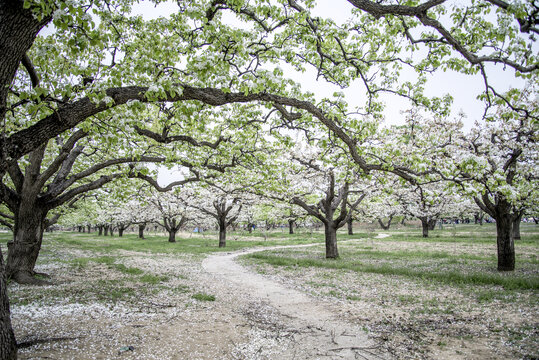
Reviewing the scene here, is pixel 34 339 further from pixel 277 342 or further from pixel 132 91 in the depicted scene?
pixel 132 91

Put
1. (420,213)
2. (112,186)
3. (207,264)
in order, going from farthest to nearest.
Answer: (420,213) → (207,264) → (112,186)

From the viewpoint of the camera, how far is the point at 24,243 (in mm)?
12398

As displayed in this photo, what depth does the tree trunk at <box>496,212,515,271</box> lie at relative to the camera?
15.3m

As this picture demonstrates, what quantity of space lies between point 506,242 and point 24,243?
22876mm

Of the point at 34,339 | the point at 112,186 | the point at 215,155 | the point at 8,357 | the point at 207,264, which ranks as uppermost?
the point at 215,155

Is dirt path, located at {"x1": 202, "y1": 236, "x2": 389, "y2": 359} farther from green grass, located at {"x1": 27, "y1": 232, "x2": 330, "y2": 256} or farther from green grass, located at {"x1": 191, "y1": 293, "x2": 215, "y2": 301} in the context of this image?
green grass, located at {"x1": 27, "y1": 232, "x2": 330, "y2": 256}

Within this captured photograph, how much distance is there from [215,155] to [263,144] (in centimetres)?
275

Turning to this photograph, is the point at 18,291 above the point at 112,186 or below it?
below

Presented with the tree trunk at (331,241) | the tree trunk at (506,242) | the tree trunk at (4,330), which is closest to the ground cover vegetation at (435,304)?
the tree trunk at (506,242)

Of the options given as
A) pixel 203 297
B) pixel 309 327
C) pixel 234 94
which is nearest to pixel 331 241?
pixel 203 297

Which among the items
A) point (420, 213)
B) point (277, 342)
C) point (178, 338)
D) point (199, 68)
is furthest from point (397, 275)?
point (420, 213)

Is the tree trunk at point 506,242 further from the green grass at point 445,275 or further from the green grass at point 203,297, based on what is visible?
the green grass at point 203,297

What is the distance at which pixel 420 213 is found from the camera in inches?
1822

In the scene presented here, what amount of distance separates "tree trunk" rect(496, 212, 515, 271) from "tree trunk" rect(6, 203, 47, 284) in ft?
71.5
